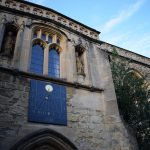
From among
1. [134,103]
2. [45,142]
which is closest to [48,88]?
[45,142]

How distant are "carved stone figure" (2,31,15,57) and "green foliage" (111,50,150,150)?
4.69 metres

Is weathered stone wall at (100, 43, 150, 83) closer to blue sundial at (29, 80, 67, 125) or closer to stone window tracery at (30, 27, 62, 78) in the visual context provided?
stone window tracery at (30, 27, 62, 78)

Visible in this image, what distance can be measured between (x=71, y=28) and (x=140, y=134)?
5352 mm

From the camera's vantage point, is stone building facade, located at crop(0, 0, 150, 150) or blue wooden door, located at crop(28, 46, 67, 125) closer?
stone building facade, located at crop(0, 0, 150, 150)

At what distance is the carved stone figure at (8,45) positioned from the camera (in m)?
6.62

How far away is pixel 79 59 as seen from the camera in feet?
27.4

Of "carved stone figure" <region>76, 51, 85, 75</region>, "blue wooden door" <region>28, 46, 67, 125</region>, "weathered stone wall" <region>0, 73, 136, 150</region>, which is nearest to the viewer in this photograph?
"weathered stone wall" <region>0, 73, 136, 150</region>

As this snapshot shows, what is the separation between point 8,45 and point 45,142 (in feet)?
12.2

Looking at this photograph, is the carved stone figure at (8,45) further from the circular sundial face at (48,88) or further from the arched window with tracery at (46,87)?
the circular sundial face at (48,88)

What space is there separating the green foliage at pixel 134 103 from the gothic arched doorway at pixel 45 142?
309 centimetres

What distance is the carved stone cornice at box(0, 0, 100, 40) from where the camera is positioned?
804 centimetres

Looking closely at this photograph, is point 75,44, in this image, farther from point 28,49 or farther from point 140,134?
point 140,134

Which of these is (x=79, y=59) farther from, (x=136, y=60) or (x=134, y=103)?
(x=136, y=60)

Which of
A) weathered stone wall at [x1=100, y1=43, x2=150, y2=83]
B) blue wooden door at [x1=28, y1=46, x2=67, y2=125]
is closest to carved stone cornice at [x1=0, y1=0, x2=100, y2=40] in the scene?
weathered stone wall at [x1=100, y1=43, x2=150, y2=83]
